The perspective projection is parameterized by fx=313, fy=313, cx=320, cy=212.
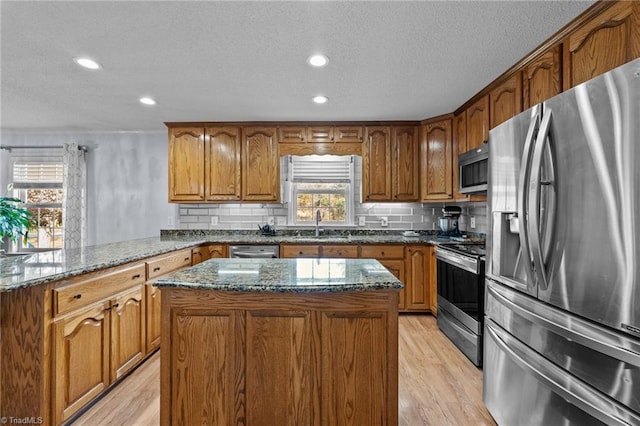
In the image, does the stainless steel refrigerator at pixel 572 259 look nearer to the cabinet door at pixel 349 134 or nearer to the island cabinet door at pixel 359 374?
the island cabinet door at pixel 359 374

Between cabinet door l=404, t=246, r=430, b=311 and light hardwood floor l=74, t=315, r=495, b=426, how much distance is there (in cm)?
81

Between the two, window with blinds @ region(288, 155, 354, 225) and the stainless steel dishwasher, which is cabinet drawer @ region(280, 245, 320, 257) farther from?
window with blinds @ region(288, 155, 354, 225)

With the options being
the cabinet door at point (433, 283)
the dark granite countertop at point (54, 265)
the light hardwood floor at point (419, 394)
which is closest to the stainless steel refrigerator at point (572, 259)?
the light hardwood floor at point (419, 394)

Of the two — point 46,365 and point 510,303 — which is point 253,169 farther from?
point 510,303

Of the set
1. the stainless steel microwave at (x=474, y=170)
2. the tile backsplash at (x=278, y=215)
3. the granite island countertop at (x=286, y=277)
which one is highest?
the stainless steel microwave at (x=474, y=170)

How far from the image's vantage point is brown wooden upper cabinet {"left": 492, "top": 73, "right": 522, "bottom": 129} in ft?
8.02

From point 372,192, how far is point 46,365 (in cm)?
331

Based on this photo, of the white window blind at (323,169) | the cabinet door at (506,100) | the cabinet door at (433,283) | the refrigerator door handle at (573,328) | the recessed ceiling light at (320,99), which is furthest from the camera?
the white window blind at (323,169)

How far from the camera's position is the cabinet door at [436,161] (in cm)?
365

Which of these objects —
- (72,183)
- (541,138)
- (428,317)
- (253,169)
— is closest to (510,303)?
(541,138)

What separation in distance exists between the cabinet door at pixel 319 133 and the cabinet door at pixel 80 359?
2.78 m

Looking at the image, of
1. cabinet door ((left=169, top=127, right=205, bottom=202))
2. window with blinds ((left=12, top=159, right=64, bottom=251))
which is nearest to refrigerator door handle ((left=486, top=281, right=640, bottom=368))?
cabinet door ((left=169, top=127, right=205, bottom=202))

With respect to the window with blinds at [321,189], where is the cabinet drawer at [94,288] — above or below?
below

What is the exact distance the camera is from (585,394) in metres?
1.16
